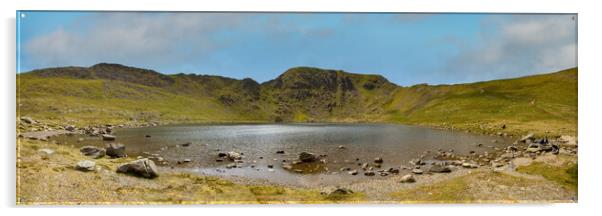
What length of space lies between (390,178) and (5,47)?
9.71 m

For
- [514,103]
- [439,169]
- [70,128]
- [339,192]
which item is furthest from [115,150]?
[514,103]

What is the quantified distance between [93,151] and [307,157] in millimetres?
5634

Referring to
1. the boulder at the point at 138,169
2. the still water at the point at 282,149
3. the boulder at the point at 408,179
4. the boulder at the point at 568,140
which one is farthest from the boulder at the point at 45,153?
the boulder at the point at 568,140

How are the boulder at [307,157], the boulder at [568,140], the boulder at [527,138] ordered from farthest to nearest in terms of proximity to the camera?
the boulder at [307,157], the boulder at [527,138], the boulder at [568,140]

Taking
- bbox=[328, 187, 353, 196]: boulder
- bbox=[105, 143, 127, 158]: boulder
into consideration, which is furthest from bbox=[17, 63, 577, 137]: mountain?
bbox=[328, 187, 353, 196]: boulder

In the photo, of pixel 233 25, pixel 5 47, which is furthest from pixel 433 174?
pixel 5 47

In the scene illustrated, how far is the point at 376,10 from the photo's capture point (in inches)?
291

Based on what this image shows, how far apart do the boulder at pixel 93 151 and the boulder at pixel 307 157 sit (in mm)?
5246

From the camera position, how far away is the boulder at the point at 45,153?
7.06 m

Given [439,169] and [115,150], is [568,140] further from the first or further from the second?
[115,150]

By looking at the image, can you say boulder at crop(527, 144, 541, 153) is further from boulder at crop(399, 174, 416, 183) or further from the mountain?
boulder at crop(399, 174, 416, 183)

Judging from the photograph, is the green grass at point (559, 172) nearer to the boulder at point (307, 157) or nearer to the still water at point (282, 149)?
the still water at point (282, 149)

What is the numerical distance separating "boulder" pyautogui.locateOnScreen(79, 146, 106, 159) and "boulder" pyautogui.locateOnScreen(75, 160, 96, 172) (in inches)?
20.0
